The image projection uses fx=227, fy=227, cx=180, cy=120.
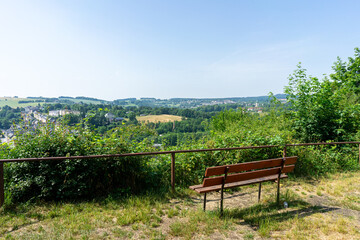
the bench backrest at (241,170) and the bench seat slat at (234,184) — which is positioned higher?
the bench backrest at (241,170)

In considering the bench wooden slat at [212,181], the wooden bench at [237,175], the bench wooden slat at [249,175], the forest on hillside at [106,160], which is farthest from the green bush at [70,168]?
the bench wooden slat at [249,175]

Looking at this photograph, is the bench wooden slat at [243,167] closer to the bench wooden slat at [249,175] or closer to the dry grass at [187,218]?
the bench wooden slat at [249,175]

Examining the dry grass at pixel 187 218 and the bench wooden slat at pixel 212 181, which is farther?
the bench wooden slat at pixel 212 181

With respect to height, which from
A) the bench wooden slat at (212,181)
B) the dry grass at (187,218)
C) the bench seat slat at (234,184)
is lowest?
the dry grass at (187,218)

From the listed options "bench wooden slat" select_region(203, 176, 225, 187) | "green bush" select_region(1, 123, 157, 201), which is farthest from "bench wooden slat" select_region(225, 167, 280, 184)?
"green bush" select_region(1, 123, 157, 201)

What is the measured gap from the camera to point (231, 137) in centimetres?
680

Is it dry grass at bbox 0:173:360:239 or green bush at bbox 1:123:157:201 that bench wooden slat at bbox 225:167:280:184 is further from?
green bush at bbox 1:123:157:201

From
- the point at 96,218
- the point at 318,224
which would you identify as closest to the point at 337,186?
the point at 318,224

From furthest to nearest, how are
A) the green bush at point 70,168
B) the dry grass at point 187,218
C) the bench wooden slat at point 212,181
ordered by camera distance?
1. the green bush at point 70,168
2. the bench wooden slat at point 212,181
3. the dry grass at point 187,218

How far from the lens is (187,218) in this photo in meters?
3.83

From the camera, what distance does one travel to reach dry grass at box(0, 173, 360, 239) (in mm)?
3258

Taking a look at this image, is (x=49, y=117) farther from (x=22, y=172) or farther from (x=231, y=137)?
(x=231, y=137)

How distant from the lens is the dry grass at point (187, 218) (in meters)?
3.26

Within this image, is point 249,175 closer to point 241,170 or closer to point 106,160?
point 241,170
